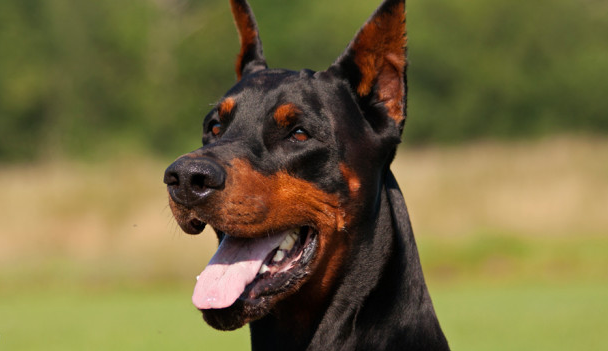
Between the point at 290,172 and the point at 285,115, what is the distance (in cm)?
23

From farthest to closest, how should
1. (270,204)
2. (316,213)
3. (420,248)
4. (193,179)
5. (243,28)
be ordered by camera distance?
(420,248) → (243,28) → (316,213) → (270,204) → (193,179)

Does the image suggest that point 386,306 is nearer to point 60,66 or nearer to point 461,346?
point 461,346

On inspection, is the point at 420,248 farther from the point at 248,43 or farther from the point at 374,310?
Answer: the point at 374,310

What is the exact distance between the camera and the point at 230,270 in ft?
10.0

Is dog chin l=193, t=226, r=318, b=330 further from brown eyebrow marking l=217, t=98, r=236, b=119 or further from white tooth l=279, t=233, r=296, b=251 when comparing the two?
brown eyebrow marking l=217, t=98, r=236, b=119

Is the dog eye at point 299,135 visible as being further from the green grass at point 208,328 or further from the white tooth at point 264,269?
the green grass at point 208,328

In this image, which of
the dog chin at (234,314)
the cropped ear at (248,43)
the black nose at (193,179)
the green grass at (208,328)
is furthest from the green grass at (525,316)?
the black nose at (193,179)

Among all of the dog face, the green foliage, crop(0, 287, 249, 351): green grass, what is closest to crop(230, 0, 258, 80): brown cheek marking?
the dog face

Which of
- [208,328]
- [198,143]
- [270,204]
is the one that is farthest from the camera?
[198,143]

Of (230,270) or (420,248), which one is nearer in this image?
(230,270)

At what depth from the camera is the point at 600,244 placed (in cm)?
1210

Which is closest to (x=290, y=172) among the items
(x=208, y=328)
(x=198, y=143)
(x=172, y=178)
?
(x=172, y=178)

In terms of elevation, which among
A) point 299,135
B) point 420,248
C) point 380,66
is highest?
point 420,248

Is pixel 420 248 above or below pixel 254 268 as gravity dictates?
above
